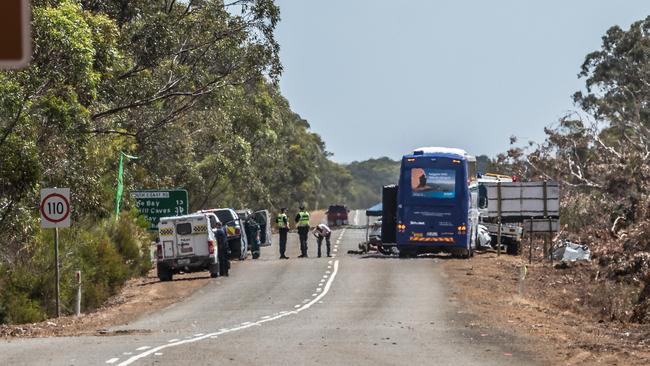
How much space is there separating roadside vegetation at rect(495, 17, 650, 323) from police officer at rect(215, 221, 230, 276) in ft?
33.2

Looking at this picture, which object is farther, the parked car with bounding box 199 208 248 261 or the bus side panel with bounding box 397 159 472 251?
the parked car with bounding box 199 208 248 261

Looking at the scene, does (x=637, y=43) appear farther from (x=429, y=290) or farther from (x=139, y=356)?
(x=139, y=356)

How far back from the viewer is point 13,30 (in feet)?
13.2

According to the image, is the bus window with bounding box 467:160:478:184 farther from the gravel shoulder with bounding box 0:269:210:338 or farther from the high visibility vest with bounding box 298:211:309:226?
the gravel shoulder with bounding box 0:269:210:338

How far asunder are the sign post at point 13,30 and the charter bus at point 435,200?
118 ft

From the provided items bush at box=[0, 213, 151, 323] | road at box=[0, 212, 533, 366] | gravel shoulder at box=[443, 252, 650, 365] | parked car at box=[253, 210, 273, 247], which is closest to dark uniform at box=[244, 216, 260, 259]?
parked car at box=[253, 210, 273, 247]

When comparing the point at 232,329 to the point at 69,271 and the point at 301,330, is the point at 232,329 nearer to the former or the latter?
the point at 301,330

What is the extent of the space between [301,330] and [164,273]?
16.7 meters

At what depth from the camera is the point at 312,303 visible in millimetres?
25922

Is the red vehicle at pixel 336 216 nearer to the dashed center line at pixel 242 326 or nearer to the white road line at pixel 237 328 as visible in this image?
the dashed center line at pixel 242 326

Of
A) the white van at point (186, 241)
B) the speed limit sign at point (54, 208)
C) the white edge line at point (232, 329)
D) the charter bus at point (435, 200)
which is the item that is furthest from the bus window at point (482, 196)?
the speed limit sign at point (54, 208)

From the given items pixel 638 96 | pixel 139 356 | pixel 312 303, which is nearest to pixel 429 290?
pixel 312 303

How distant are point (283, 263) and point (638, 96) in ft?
128

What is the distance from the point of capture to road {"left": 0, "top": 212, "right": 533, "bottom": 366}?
547 inches
